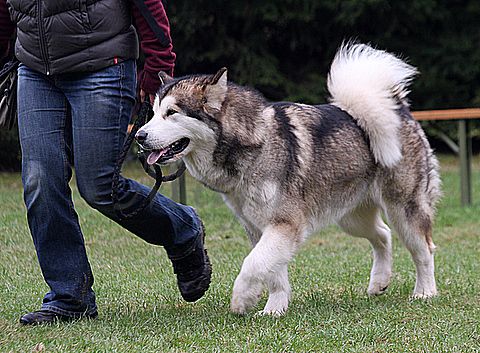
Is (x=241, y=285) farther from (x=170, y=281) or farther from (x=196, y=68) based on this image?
(x=196, y=68)

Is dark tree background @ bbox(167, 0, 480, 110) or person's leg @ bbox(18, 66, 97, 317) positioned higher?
person's leg @ bbox(18, 66, 97, 317)

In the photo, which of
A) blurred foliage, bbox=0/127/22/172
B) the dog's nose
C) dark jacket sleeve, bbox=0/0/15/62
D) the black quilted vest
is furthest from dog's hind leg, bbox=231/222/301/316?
blurred foliage, bbox=0/127/22/172

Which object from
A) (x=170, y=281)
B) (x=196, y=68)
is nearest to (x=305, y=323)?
(x=170, y=281)

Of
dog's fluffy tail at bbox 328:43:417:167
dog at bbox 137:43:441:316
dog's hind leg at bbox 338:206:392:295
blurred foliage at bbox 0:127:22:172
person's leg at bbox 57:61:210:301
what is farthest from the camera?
blurred foliage at bbox 0:127:22:172

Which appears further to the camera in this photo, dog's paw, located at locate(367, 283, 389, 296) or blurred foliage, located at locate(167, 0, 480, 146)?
blurred foliage, located at locate(167, 0, 480, 146)

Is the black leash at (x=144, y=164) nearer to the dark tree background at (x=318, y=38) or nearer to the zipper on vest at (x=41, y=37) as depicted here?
the zipper on vest at (x=41, y=37)

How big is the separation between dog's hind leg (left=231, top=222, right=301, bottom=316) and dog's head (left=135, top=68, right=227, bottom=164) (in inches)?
23.4

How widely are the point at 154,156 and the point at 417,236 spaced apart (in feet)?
6.24

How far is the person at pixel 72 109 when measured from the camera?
4203 mm

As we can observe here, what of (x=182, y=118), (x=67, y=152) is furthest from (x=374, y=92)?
(x=67, y=152)

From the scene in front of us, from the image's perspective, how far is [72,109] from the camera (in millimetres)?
4324

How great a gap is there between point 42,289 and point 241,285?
1.77 metres

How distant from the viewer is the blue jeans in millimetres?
4285

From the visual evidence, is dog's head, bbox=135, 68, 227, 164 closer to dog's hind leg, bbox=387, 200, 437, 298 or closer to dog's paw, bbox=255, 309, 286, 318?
dog's paw, bbox=255, 309, 286, 318
